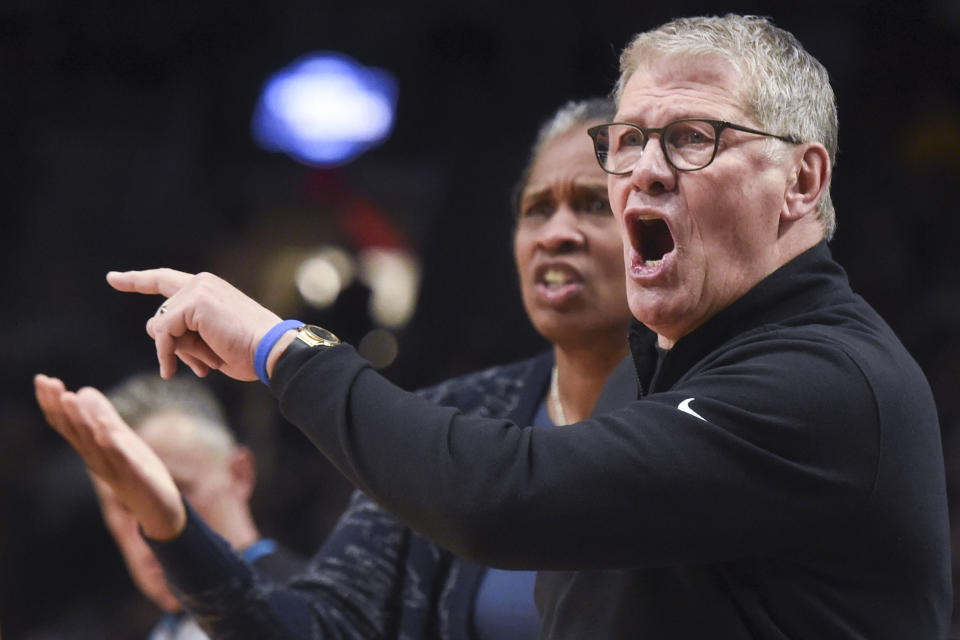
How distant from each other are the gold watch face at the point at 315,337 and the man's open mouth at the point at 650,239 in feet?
1.19

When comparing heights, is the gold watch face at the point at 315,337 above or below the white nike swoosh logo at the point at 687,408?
above

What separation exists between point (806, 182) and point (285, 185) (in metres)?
7.37

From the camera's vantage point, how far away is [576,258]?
1908 mm

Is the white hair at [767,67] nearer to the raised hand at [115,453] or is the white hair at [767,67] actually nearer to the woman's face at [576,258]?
the woman's face at [576,258]

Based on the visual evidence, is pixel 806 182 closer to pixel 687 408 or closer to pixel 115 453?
pixel 687 408

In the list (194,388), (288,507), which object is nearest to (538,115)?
A: (288,507)

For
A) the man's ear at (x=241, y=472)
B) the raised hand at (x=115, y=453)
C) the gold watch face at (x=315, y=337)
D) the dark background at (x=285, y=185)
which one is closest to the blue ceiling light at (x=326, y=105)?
the dark background at (x=285, y=185)

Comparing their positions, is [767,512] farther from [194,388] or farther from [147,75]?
[147,75]

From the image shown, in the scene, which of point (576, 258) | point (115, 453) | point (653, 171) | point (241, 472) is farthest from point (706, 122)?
point (241, 472)

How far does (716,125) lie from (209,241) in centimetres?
672

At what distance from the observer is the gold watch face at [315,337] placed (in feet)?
3.94

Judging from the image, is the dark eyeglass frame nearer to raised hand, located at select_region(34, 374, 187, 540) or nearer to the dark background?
raised hand, located at select_region(34, 374, 187, 540)

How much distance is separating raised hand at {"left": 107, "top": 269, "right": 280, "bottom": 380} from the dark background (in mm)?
3297

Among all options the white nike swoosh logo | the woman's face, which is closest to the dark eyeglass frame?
the white nike swoosh logo
